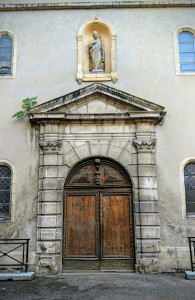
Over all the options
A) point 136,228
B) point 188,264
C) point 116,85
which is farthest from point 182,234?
point 116,85

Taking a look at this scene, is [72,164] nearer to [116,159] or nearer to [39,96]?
[116,159]

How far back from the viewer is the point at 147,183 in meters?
7.82

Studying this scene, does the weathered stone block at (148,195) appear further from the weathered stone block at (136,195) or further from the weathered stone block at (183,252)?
the weathered stone block at (183,252)

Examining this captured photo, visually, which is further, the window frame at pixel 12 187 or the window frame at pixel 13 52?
the window frame at pixel 13 52

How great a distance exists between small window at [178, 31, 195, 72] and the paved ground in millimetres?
5746

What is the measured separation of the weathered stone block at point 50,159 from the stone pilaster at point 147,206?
7.05 feet

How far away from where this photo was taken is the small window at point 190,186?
794cm

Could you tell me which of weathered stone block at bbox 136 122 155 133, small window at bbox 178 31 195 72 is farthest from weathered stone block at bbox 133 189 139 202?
small window at bbox 178 31 195 72

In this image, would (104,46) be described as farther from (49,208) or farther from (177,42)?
(49,208)

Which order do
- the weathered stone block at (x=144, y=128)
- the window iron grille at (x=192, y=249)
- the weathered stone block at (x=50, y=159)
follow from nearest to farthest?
1. the window iron grille at (x=192, y=249)
2. the weathered stone block at (x=50, y=159)
3. the weathered stone block at (x=144, y=128)

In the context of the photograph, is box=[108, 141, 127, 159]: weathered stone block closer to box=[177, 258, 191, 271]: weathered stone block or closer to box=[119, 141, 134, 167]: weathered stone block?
box=[119, 141, 134, 167]: weathered stone block

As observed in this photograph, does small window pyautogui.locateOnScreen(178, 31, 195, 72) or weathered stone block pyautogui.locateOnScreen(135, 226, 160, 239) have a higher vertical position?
small window pyautogui.locateOnScreen(178, 31, 195, 72)

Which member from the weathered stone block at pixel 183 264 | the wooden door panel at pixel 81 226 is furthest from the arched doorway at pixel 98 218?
the weathered stone block at pixel 183 264

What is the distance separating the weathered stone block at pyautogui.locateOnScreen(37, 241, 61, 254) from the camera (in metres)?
7.48
